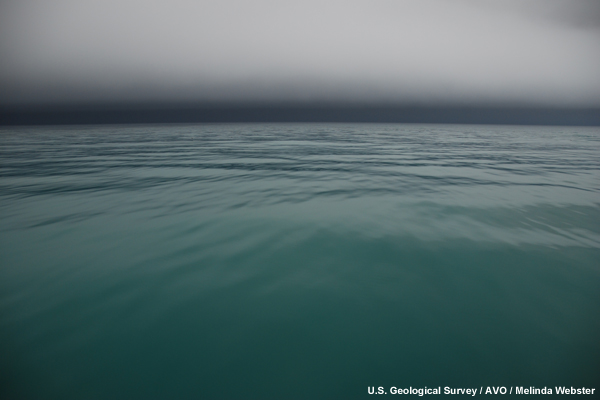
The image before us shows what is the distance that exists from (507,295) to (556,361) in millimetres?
1000

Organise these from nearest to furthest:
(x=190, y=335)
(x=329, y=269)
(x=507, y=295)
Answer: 1. (x=190, y=335)
2. (x=507, y=295)
3. (x=329, y=269)

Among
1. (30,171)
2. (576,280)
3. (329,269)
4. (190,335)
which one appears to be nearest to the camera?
(190,335)

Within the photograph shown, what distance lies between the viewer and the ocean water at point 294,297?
233 cm

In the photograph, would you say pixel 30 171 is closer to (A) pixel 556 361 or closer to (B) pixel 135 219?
(B) pixel 135 219

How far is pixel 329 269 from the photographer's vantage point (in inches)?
159

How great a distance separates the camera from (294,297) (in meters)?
3.41

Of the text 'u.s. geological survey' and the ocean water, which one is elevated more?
the ocean water

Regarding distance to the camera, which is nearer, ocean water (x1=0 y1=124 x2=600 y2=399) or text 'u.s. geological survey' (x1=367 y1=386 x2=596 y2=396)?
text 'u.s. geological survey' (x1=367 y1=386 x2=596 y2=396)

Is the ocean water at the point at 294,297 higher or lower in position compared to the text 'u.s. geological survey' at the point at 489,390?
higher

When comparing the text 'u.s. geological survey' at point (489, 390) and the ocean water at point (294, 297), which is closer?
the text 'u.s. geological survey' at point (489, 390)

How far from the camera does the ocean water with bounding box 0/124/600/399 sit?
233 cm

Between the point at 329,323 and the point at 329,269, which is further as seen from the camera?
the point at 329,269

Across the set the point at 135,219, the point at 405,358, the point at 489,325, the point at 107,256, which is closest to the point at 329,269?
the point at 405,358

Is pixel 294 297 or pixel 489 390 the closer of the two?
pixel 489 390
